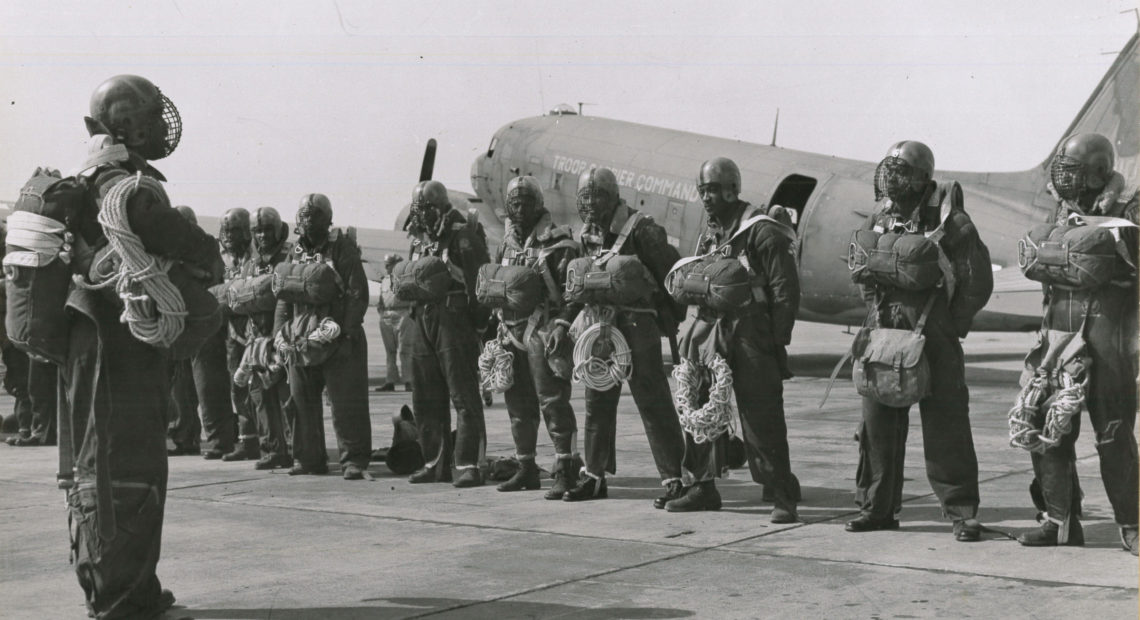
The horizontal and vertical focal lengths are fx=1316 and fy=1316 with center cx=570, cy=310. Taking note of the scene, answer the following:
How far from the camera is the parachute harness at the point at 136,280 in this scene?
5.59 metres

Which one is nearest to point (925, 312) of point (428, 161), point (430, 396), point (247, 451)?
point (430, 396)

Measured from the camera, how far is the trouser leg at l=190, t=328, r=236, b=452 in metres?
12.0

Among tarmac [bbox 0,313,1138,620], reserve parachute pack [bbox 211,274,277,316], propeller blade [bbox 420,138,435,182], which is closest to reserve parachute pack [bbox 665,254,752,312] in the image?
tarmac [bbox 0,313,1138,620]

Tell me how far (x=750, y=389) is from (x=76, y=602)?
13.7 ft

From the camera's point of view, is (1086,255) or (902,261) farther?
(902,261)

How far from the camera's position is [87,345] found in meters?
5.72

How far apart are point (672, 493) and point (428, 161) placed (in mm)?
18844

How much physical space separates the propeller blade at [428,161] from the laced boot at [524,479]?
56.1 feet

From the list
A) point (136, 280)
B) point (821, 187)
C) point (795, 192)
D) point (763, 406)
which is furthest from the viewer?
point (795, 192)

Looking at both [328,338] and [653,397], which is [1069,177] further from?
[328,338]

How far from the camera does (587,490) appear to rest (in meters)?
9.40

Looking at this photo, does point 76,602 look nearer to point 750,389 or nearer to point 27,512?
point 27,512

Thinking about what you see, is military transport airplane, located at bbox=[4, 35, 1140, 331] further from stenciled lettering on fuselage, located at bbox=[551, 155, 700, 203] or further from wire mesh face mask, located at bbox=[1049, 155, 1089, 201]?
wire mesh face mask, located at bbox=[1049, 155, 1089, 201]

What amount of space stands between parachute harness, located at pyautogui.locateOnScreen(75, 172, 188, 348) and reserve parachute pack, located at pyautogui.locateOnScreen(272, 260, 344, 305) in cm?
462
